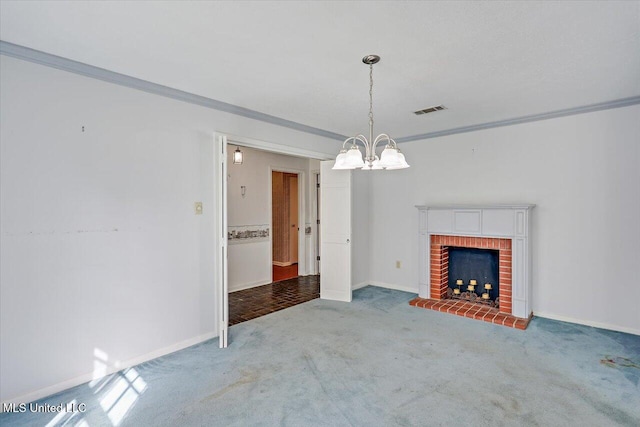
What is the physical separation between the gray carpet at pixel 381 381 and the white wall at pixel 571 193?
0.39 m

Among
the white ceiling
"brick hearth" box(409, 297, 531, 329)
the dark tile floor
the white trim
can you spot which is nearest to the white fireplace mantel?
"brick hearth" box(409, 297, 531, 329)

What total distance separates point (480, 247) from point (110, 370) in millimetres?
4254

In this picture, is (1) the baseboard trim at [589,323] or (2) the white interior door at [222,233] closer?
(2) the white interior door at [222,233]

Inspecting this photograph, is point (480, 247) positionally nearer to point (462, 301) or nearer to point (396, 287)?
point (462, 301)

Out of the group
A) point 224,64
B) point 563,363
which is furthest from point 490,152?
point 224,64

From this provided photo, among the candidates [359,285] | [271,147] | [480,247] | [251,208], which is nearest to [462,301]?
[480,247]

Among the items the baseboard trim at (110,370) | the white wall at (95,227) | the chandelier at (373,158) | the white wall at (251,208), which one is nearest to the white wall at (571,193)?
the chandelier at (373,158)

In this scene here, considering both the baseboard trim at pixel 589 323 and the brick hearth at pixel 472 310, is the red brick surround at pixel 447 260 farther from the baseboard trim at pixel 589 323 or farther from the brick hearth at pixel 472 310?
the baseboard trim at pixel 589 323

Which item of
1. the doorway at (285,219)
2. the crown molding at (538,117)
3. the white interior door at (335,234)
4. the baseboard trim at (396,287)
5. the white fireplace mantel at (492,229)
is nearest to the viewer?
the crown molding at (538,117)

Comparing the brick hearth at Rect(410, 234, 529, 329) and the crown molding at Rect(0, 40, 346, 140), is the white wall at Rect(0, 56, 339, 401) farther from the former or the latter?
the brick hearth at Rect(410, 234, 529, 329)

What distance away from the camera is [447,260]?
4.76m

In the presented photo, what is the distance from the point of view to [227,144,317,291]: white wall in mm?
5391

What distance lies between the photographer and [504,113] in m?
3.88

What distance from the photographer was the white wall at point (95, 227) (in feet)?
7.66
